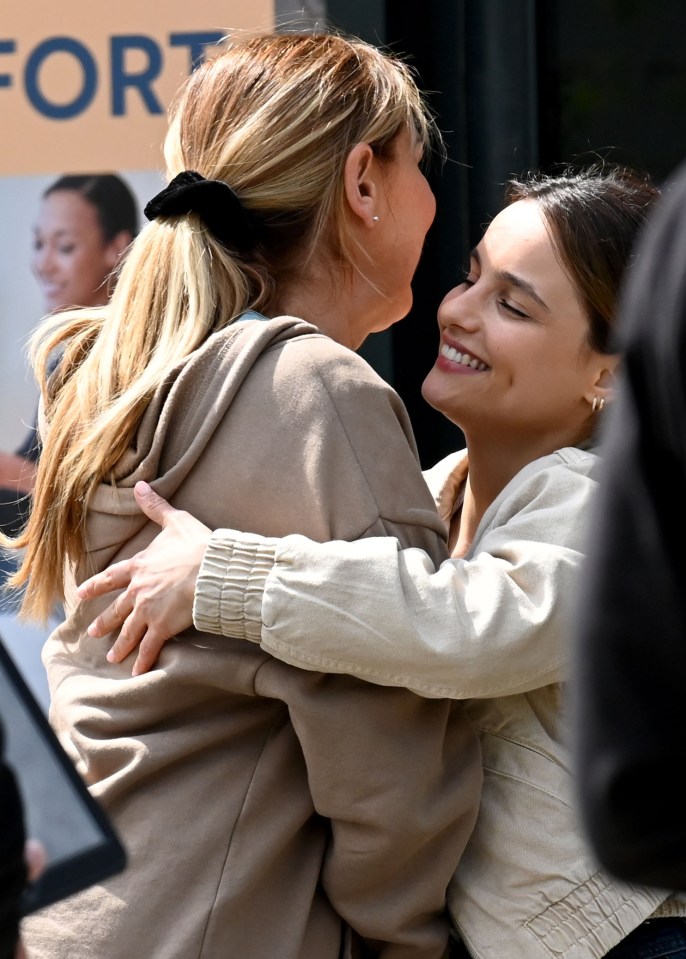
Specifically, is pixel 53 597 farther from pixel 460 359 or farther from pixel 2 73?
pixel 2 73

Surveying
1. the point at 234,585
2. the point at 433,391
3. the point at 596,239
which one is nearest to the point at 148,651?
the point at 234,585

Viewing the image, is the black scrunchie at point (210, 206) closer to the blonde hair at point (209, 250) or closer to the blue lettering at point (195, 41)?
the blonde hair at point (209, 250)

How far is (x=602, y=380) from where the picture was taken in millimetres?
2352

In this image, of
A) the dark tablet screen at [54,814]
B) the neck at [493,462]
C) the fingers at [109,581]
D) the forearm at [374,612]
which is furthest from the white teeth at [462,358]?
the dark tablet screen at [54,814]

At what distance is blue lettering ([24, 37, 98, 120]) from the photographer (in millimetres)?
3357

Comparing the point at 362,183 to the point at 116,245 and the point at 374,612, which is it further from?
the point at 116,245

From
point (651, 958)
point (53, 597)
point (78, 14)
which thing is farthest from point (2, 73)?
point (651, 958)

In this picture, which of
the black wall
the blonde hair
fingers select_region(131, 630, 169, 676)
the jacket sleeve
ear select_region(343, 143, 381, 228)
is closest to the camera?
the jacket sleeve

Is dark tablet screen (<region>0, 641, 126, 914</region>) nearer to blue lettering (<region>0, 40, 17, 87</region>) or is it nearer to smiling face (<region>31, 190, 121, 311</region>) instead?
smiling face (<region>31, 190, 121, 311</region>)

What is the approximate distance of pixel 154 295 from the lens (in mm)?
2070

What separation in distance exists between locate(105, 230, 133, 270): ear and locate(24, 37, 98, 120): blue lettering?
31 cm

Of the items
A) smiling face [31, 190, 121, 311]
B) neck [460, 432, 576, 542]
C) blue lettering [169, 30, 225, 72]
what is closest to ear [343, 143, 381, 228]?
neck [460, 432, 576, 542]

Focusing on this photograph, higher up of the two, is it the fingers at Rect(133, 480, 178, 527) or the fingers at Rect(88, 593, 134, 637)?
the fingers at Rect(133, 480, 178, 527)

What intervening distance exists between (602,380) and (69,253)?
65.3 inches
